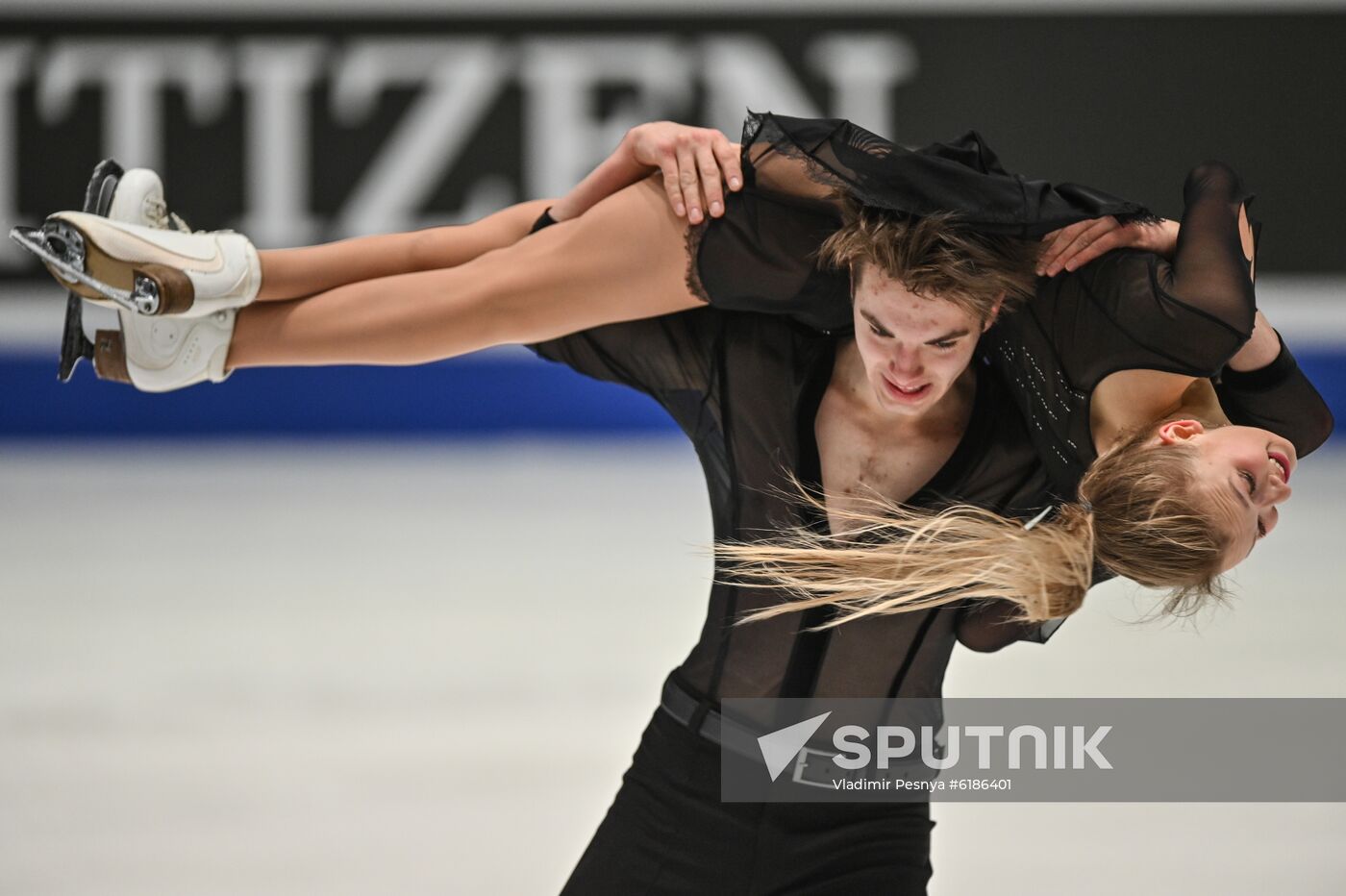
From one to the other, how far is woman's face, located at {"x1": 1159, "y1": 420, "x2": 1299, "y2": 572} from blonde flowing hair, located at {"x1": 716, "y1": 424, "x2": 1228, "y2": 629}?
0.02 m

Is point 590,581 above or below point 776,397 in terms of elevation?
above

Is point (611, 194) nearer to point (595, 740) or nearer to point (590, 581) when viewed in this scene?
point (595, 740)

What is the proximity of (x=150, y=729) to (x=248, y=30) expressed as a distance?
4366 mm

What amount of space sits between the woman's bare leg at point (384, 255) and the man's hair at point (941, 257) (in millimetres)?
633

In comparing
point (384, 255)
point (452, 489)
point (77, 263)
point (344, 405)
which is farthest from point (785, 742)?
point (344, 405)

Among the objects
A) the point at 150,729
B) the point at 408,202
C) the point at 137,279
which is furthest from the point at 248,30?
the point at 137,279

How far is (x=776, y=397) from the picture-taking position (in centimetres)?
213

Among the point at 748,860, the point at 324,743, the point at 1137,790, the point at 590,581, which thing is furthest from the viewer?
the point at 590,581

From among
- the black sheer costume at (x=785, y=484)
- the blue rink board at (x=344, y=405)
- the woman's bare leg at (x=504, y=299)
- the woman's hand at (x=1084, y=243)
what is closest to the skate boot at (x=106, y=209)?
the woman's bare leg at (x=504, y=299)

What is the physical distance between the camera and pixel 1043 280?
2.02 m

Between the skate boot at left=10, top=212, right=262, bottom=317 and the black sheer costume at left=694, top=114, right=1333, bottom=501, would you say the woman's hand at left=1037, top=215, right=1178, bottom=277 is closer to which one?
the black sheer costume at left=694, top=114, right=1333, bottom=501

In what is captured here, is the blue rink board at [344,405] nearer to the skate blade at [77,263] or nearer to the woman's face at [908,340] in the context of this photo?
the skate blade at [77,263]

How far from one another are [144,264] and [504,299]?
1.76 feet

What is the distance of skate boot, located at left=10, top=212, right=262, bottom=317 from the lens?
86.5 inches
